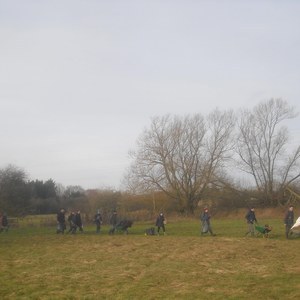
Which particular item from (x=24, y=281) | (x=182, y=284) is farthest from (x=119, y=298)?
(x=24, y=281)

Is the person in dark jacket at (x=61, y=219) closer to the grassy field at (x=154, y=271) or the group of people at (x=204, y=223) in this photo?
the group of people at (x=204, y=223)

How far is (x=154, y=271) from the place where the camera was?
11.9 m

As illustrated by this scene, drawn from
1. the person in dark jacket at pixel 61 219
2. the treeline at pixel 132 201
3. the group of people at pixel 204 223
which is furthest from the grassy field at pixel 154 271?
the treeline at pixel 132 201

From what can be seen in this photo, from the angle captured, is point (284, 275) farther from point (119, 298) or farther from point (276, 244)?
point (276, 244)

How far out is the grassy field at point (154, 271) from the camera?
9.20m

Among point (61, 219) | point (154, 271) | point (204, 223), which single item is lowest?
point (154, 271)

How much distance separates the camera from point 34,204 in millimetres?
61281

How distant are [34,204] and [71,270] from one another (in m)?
51.2

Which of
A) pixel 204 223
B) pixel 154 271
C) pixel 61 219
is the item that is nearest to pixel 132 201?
pixel 61 219

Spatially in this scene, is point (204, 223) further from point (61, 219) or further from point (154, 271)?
point (154, 271)

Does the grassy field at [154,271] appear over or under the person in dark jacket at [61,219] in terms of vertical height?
under

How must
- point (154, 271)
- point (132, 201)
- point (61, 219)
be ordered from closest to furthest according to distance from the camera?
point (154, 271) < point (61, 219) < point (132, 201)

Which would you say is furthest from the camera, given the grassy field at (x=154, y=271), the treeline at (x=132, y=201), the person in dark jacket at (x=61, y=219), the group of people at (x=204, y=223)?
the treeline at (x=132, y=201)

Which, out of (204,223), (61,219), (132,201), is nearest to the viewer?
(204,223)
